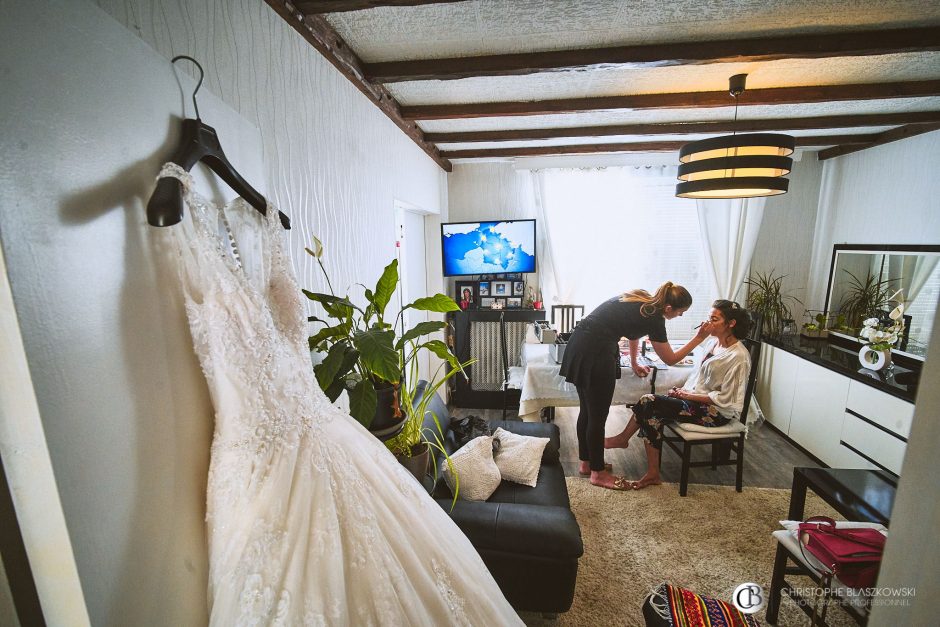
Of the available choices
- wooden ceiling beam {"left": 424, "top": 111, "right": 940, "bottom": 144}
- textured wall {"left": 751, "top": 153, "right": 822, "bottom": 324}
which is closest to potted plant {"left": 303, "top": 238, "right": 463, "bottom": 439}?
wooden ceiling beam {"left": 424, "top": 111, "right": 940, "bottom": 144}

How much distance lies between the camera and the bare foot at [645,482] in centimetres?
275

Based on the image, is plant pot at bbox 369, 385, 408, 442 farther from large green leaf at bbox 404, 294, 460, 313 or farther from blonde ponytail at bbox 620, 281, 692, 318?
blonde ponytail at bbox 620, 281, 692, 318

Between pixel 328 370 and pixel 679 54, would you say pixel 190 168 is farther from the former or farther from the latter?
pixel 679 54

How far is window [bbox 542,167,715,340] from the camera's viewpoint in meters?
4.18

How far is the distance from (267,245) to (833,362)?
151 inches

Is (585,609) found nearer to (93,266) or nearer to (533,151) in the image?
(93,266)

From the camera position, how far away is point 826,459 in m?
3.01

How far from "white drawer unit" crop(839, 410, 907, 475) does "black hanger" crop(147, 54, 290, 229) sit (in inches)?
142

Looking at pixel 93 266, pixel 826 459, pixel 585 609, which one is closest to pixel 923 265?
pixel 826 459

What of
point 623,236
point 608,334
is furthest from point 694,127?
point 608,334

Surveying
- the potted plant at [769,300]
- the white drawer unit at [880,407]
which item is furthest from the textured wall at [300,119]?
the potted plant at [769,300]

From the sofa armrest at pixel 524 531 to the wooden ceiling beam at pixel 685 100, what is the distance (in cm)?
233

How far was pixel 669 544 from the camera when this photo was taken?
224 cm

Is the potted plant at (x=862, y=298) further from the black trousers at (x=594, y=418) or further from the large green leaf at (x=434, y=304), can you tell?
the large green leaf at (x=434, y=304)
